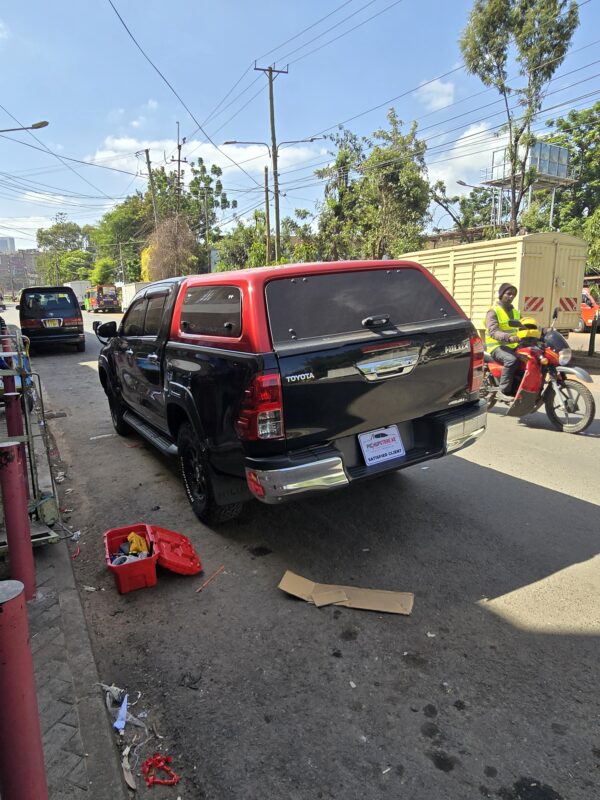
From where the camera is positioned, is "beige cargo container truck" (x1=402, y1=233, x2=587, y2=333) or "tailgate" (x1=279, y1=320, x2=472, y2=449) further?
"beige cargo container truck" (x1=402, y1=233, x2=587, y2=333)

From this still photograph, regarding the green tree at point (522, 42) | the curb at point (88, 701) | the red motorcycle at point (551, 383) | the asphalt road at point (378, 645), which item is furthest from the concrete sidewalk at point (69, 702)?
the green tree at point (522, 42)

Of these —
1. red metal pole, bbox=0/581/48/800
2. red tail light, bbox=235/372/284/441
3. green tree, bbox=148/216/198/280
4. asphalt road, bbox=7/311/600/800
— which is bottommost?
asphalt road, bbox=7/311/600/800

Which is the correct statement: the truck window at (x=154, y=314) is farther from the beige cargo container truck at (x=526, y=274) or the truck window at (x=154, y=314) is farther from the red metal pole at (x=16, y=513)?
the beige cargo container truck at (x=526, y=274)

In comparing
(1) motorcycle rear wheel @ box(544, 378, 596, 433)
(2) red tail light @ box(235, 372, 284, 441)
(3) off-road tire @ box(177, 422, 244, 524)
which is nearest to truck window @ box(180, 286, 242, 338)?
(2) red tail light @ box(235, 372, 284, 441)

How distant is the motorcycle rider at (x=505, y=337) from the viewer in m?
6.89

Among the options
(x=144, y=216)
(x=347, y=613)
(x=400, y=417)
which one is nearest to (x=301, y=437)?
(x=400, y=417)

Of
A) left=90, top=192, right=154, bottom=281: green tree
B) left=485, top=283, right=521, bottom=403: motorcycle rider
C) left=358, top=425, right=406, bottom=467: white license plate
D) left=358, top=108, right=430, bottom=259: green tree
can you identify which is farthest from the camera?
left=90, top=192, right=154, bottom=281: green tree

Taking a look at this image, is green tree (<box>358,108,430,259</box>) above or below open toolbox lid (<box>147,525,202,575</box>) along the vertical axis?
above

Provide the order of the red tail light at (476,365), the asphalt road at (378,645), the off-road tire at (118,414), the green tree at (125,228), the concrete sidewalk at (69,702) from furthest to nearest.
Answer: the green tree at (125,228)
the off-road tire at (118,414)
the red tail light at (476,365)
the asphalt road at (378,645)
the concrete sidewalk at (69,702)

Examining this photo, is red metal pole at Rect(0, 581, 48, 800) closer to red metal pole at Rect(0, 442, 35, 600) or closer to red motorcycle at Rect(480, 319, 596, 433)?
red metal pole at Rect(0, 442, 35, 600)

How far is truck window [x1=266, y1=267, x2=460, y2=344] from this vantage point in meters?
3.44

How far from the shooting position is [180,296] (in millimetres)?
4551

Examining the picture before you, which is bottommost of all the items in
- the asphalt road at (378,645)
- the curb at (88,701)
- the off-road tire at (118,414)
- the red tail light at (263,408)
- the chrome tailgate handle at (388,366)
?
the asphalt road at (378,645)

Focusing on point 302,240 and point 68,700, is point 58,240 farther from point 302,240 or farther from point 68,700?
point 68,700
